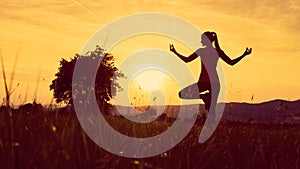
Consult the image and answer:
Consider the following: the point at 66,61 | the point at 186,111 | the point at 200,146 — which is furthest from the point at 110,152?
the point at 66,61

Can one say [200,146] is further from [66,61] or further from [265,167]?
[66,61]

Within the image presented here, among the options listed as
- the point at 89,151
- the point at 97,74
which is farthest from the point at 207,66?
the point at 97,74

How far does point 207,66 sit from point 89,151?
32.8 feet

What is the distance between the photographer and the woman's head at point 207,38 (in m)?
13.9

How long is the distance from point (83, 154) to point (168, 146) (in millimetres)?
1725

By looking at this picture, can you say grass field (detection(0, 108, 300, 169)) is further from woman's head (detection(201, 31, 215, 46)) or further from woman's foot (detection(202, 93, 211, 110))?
woman's head (detection(201, 31, 215, 46))

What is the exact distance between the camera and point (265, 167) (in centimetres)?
517

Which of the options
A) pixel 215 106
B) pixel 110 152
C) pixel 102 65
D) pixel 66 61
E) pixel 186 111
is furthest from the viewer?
pixel 66 61

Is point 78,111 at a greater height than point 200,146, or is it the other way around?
point 78,111

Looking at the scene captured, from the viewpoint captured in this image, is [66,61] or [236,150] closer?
[236,150]

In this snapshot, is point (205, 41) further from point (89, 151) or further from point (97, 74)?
point (97, 74)

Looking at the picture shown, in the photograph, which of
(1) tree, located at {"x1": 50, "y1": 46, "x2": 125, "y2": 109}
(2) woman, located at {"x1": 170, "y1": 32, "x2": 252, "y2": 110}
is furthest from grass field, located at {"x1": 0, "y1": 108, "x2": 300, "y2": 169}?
(1) tree, located at {"x1": 50, "y1": 46, "x2": 125, "y2": 109}

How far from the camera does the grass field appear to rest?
322cm

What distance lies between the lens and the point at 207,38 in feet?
45.6
